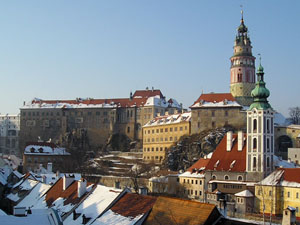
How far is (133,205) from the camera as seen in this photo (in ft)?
89.6

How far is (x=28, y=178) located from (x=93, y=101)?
7059 centimetres

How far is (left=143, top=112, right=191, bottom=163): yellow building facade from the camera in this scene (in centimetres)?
9125

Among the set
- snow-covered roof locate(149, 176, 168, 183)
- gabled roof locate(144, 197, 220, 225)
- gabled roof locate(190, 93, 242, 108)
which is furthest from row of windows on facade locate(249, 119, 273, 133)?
gabled roof locate(144, 197, 220, 225)

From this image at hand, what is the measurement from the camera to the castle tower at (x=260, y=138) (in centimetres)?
5828

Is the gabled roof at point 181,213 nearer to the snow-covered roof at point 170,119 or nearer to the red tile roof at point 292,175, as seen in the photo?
the red tile roof at point 292,175

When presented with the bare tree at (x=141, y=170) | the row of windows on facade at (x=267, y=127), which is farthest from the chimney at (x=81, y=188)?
the bare tree at (x=141, y=170)

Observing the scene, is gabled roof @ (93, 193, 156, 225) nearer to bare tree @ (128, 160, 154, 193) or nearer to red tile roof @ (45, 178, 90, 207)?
red tile roof @ (45, 178, 90, 207)

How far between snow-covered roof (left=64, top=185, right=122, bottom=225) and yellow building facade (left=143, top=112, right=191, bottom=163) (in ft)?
190

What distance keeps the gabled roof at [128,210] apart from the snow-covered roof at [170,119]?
61990 mm

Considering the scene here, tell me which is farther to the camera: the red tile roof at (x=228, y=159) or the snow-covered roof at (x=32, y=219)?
the red tile roof at (x=228, y=159)

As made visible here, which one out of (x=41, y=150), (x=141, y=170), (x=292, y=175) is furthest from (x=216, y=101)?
(x=292, y=175)

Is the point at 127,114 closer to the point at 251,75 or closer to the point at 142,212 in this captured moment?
the point at 251,75

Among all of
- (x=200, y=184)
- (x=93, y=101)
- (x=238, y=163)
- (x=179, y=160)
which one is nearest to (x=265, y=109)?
(x=238, y=163)

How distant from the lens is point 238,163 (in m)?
60.4
